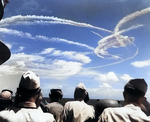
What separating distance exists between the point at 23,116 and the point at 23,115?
2 cm

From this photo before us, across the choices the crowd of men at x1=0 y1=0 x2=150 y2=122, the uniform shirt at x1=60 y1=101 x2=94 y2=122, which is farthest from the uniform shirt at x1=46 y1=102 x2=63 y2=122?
the crowd of men at x1=0 y1=0 x2=150 y2=122

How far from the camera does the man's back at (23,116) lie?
134 inches

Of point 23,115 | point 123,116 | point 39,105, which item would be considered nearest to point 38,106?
point 39,105

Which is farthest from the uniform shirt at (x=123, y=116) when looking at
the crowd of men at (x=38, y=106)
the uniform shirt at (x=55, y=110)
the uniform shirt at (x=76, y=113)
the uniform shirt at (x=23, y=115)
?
the uniform shirt at (x=55, y=110)

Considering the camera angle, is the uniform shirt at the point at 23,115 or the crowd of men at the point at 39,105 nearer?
the uniform shirt at the point at 23,115

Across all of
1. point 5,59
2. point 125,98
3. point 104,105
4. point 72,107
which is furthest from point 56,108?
point 5,59

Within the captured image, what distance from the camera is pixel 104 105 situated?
5750 mm

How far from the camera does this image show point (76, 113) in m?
6.26

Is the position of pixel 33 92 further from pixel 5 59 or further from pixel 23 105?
pixel 5 59

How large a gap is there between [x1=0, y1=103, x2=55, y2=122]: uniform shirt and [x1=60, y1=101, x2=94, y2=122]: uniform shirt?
2.64m

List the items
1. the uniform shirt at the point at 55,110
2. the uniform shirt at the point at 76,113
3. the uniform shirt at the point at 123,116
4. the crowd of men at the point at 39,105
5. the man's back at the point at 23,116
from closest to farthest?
the man's back at the point at 23,116 → the crowd of men at the point at 39,105 → the uniform shirt at the point at 123,116 → the uniform shirt at the point at 76,113 → the uniform shirt at the point at 55,110

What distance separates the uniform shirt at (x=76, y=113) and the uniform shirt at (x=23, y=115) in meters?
2.64

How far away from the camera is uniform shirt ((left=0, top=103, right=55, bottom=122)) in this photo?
342 cm

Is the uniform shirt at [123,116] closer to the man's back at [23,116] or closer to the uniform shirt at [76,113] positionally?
the man's back at [23,116]
